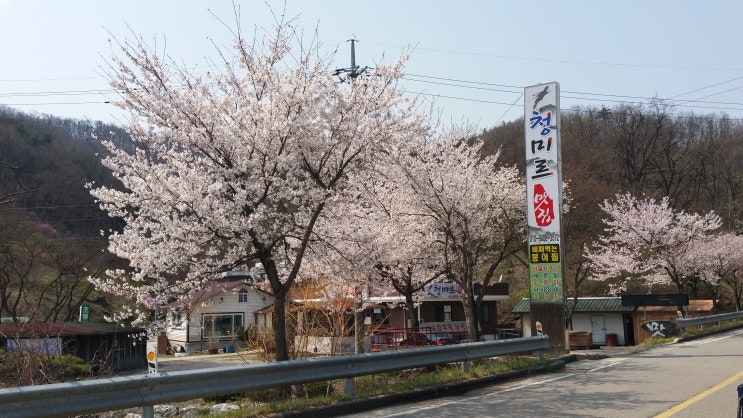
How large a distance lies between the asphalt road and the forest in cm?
2617

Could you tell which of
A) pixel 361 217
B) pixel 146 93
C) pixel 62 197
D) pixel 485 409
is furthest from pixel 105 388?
pixel 62 197

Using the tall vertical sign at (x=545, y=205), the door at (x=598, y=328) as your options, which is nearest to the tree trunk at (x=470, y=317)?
the tall vertical sign at (x=545, y=205)

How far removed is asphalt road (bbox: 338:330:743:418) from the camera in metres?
8.73

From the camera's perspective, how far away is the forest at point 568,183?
131ft

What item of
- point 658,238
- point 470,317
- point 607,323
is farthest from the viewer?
point 607,323

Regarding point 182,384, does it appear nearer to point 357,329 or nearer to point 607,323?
point 357,329

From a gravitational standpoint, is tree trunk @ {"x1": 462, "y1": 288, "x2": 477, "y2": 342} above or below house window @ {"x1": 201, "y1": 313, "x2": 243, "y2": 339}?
above

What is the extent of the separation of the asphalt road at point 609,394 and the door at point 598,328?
2893 cm

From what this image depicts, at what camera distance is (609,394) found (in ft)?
33.8

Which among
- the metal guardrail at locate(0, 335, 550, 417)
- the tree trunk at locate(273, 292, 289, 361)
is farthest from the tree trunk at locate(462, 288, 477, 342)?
the tree trunk at locate(273, 292, 289, 361)

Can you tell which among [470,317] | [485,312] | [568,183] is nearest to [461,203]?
[470,317]

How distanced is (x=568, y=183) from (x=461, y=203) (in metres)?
27.6

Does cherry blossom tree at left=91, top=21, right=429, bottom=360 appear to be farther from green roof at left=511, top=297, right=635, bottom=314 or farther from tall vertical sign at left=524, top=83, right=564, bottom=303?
green roof at left=511, top=297, right=635, bottom=314

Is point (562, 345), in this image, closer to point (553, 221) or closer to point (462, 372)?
point (553, 221)
